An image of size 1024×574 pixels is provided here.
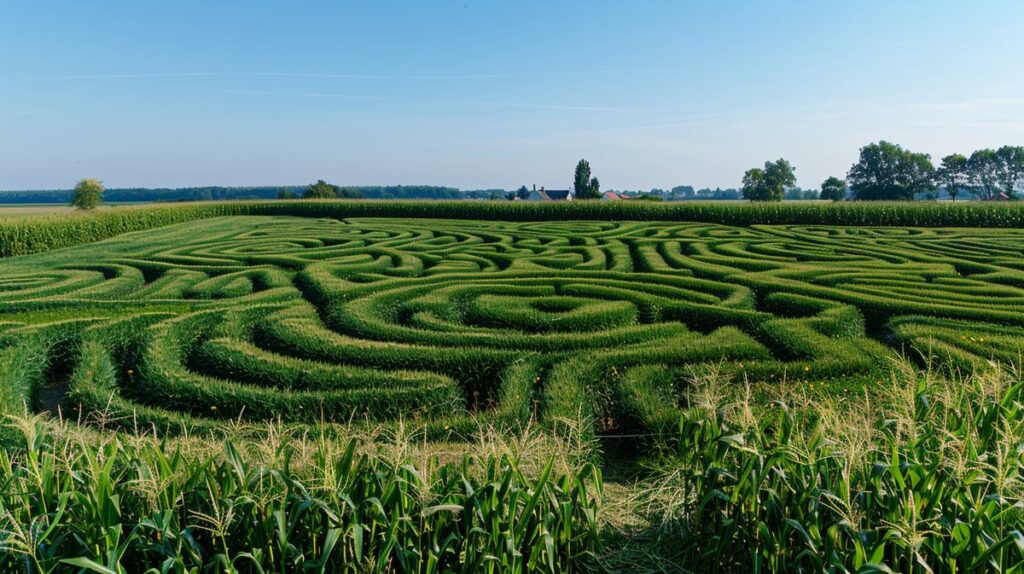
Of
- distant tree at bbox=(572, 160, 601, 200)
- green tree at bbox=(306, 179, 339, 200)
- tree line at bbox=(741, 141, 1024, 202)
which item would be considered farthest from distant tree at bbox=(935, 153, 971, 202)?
green tree at bbox=(306, 179, 339, 200)

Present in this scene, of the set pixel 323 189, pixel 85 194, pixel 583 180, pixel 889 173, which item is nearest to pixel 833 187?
pixel 889 173

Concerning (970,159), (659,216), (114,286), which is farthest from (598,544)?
(970,159)

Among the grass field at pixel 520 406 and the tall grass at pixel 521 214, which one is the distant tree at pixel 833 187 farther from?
the grass field at pixel 520 406

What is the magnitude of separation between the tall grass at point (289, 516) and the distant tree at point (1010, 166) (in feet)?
337

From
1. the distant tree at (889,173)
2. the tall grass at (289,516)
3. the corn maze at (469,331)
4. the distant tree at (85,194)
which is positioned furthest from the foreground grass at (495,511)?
the distant tree at (889,173)

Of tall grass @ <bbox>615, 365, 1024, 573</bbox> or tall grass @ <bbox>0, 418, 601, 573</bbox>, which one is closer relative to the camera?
tall grass @ <bbox>615, 365, 1024, 573</bbox>

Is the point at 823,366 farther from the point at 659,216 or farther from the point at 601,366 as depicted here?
the point at 659,216

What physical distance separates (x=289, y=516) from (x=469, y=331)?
17.7ft

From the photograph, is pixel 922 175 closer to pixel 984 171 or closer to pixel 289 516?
pixel 984 171

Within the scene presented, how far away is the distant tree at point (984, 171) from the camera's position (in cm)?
8431

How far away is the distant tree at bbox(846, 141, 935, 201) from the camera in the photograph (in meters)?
83.7

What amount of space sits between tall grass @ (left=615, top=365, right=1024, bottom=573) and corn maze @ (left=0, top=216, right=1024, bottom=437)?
4.11 ft

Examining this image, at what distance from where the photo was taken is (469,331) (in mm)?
8820

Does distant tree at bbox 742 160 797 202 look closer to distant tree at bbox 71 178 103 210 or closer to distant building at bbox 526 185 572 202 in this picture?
distant building at bbox 526 185 572 202
